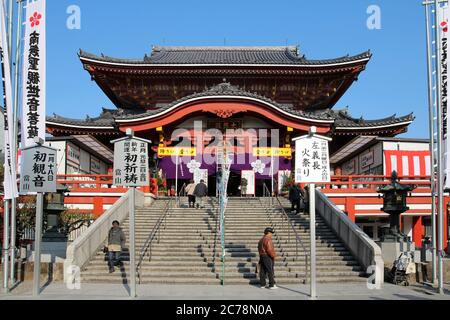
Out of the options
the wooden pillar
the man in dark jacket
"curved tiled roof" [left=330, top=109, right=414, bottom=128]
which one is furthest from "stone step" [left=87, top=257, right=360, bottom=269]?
"curved tiled roof" [left=330, top=109, right=414, bottom=128]

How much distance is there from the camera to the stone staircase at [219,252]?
13.3m

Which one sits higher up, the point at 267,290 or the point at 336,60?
the point at 336,60

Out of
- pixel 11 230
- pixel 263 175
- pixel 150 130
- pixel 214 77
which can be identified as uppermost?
pixel 214 77

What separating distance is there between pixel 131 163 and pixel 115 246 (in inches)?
127

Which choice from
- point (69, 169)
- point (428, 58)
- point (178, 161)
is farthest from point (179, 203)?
point (428, 58)

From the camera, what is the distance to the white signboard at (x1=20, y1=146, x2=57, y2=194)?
11.1 metres

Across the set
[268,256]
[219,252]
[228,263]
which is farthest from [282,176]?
[268,256]

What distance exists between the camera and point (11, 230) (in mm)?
12547

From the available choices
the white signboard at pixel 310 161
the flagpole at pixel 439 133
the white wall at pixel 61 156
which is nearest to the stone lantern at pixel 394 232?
the flagpole at pixel 439 133

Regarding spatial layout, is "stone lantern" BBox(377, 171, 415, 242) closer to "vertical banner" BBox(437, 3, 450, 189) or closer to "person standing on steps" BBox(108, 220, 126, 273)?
"vertical banner" BBox(437, 3, 450, 189)

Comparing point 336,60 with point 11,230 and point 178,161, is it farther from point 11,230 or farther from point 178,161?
point 11,230

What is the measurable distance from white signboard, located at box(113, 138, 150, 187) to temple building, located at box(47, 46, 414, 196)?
12.2 metres

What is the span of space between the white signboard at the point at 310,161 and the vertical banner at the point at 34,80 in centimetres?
664

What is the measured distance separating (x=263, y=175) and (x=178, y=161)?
171 inches
